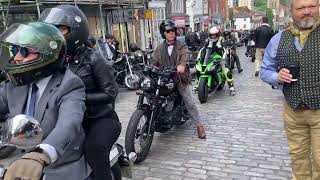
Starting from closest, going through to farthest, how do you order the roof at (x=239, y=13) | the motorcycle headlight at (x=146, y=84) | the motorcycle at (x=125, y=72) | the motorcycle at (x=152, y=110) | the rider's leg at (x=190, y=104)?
the motorcycle at (x=152, y=110) → the motorcycle headlight at (x=146, y=84) → the rider's leg at (x=190, y=104) → the motorcycle at (x=125, y=72) → the roof at (x=239, y=13)

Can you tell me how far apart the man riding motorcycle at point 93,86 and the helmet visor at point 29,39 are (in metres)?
0.81

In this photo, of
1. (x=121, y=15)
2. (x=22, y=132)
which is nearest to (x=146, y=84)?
(x=22, y=132)

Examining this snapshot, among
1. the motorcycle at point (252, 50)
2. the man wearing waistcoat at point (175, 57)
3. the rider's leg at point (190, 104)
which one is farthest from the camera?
the motorcycle at point (252, 50)

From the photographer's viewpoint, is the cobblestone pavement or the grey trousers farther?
the grey trousers

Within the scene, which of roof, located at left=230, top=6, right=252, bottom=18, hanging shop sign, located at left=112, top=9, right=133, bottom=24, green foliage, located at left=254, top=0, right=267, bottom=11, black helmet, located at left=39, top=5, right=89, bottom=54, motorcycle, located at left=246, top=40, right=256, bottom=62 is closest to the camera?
black helmet, located at left=39, top=5, right=89, bottom=54

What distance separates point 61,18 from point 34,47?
3.21 ft

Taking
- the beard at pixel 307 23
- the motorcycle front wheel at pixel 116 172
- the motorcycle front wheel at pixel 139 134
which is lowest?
the motorcycle front wheel at pixel 139 134

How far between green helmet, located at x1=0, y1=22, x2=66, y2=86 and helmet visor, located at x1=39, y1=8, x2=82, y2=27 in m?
0.78

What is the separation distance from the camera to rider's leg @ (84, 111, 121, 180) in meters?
2.52

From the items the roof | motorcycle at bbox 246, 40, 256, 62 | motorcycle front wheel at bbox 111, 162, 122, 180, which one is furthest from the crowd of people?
the roof

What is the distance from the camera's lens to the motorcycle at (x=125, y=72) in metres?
10.7

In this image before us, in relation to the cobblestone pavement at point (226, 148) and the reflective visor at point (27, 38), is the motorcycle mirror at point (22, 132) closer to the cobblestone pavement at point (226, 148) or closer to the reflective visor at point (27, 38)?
the reflective visor at point (27, 38)

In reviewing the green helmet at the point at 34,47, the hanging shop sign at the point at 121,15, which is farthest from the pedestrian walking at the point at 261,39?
the green helmet at the point at 34,47

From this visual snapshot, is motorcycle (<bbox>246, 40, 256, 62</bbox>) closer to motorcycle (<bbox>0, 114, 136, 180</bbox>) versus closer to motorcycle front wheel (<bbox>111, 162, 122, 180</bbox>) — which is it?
motorcycle front wheel (<bbox>111, 162, 122, 180</bbox>)
